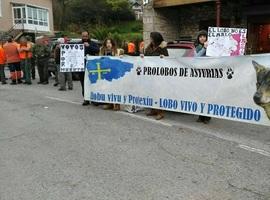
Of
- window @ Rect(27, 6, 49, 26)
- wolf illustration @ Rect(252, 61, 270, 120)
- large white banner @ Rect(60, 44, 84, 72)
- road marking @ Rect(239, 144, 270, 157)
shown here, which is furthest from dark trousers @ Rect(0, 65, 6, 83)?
window @ Rect(27, 6, 49, 26)

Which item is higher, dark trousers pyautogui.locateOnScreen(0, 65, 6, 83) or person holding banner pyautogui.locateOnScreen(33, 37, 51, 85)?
person holding banner pyautogui.locateOnScreen(33, 37, 51, 85)

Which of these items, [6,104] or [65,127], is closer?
[65,127]

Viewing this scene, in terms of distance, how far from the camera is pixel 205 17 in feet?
67.4

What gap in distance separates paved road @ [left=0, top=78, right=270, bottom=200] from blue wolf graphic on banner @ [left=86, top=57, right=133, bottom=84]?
2.89ft

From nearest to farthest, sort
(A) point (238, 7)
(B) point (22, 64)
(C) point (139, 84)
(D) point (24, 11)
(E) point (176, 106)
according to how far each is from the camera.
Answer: (E) point (176, 106) < (C) point (139, 84) < (B) point (22, 64) < (A) point (238, 7) < (D) point (24, 11)

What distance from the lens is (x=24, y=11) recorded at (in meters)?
58.0

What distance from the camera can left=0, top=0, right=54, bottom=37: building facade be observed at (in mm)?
55875

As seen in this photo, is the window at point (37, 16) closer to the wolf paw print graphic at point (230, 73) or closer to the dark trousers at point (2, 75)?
the dark trousers at point (2, 75)

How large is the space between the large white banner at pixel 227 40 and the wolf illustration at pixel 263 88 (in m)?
2.61

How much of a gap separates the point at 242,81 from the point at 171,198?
11.3 feet

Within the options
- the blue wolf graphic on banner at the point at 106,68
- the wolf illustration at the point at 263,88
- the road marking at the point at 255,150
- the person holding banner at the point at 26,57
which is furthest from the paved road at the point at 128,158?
the person holding banner at the point at 26,57

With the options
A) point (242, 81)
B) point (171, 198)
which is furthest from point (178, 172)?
point (242, 81)

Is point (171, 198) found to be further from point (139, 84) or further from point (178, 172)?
point (139, 84)

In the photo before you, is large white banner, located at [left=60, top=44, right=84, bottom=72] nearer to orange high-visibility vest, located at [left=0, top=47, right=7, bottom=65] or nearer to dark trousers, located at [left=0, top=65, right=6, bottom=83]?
orange high-visibility vest, located at [left=0, top=47, right=7, bottom=65]
